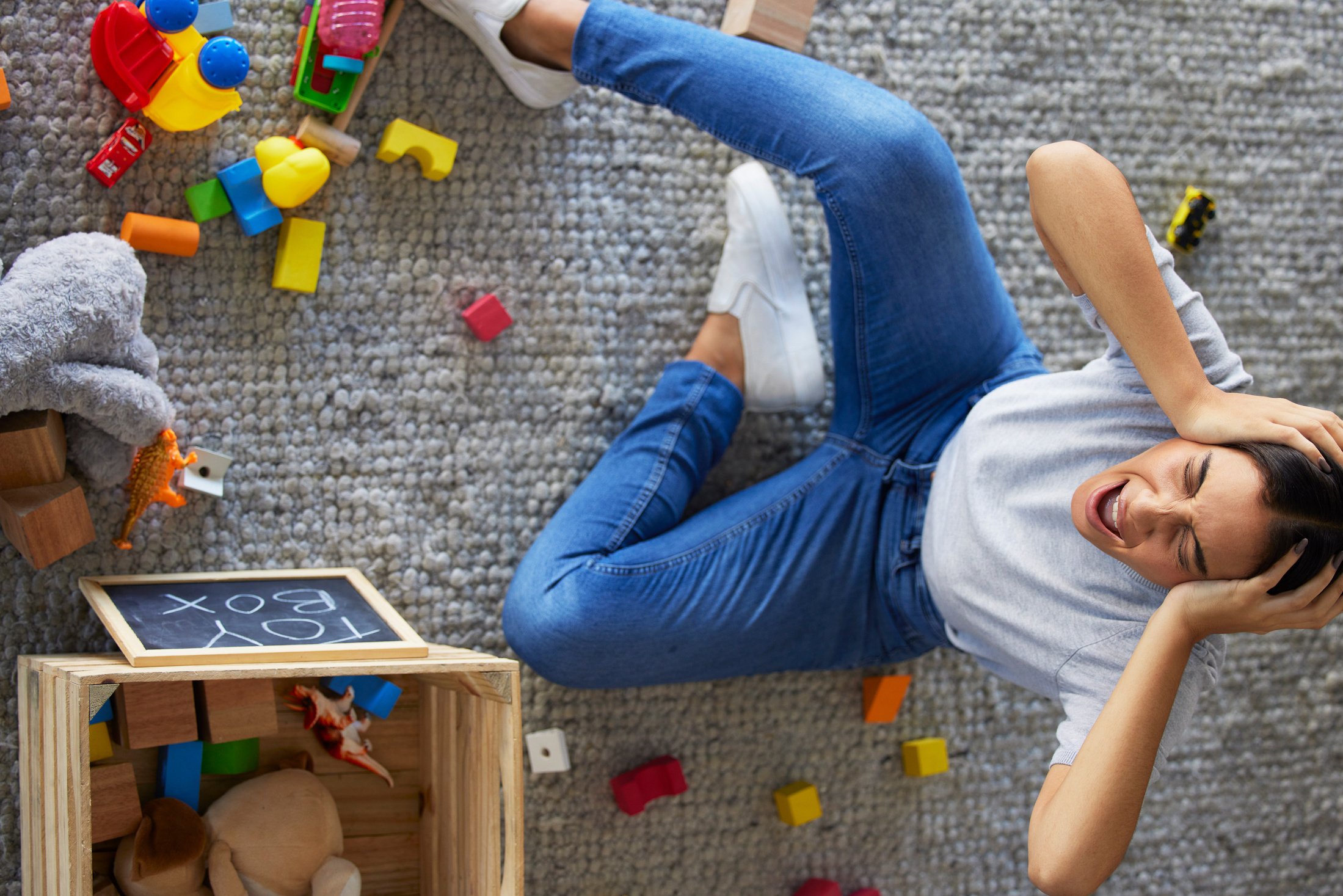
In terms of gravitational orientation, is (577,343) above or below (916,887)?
above

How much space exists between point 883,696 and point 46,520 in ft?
2.96

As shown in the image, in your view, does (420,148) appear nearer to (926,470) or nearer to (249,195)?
(249,195)

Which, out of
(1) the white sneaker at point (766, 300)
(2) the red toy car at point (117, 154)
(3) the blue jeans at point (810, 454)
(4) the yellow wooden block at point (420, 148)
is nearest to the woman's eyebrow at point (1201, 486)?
(3) the blue jeans at point (810, 454)

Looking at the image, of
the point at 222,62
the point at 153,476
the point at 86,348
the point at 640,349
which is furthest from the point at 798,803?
the point at 222,62

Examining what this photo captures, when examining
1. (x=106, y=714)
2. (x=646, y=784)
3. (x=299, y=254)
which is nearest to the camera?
(x=106, y=714)

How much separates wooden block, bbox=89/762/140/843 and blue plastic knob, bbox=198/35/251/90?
0.63 meters

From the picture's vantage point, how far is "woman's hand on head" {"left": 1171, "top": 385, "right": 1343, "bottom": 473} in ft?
2.59

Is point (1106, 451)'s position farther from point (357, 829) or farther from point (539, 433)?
point (357, 829)

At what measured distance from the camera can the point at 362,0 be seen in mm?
1019

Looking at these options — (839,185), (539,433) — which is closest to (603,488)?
(539,433)

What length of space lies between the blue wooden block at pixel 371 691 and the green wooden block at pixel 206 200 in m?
0.48

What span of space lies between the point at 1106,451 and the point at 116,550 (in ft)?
3.13

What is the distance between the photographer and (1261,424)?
80 centimetres

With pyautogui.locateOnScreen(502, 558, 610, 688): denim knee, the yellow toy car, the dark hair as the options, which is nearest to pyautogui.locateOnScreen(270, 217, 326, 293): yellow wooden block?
pyautogui.locateOnScreen(502, 558, 610, 688): denim knee
